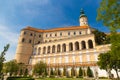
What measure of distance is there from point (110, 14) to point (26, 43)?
6190cm

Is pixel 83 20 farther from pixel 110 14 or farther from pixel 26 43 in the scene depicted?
pixel 110 14

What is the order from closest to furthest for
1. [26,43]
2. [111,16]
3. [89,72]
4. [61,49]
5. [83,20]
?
[111,16]
[89,72]
[61,49]
[26,43]
[83,20]

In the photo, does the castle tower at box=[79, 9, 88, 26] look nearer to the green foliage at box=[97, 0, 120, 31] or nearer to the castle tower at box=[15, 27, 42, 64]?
the castle tower at box=[15, 27, 42, 64]

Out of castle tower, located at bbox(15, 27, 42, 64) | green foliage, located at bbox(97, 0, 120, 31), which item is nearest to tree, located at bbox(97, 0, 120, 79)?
green foliage, located at bbox(97, 0, 120, 31)

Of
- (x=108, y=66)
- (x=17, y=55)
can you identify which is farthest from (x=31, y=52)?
(x=108, y=66)

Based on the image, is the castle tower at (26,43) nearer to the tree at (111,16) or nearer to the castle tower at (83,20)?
the castle tower at (83,20)

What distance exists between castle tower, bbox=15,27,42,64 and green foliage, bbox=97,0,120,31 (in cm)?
5808

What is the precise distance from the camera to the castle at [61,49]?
4612cm

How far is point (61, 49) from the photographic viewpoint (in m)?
59.0

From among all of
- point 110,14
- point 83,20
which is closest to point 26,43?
point 83,20

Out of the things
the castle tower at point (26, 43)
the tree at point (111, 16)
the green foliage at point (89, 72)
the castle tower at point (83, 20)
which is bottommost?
the green foliage at point (89, 72)

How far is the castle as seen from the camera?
46125 millimetres

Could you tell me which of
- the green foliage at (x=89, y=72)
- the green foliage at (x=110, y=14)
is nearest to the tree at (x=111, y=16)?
the green foliage at (x=110, y=14)

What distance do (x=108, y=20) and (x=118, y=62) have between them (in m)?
18.1
